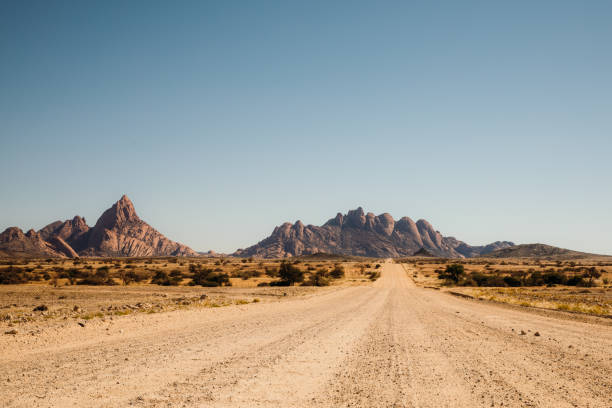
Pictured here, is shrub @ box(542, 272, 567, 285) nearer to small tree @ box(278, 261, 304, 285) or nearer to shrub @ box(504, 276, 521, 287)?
shrub @ box(504, 276, 521, 287)

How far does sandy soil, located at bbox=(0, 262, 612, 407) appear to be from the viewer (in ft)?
22.5

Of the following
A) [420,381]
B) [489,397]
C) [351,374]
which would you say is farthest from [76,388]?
[489,397]

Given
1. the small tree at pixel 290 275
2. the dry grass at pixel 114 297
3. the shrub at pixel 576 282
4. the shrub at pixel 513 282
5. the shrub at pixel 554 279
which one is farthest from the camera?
A: the small tree at pixel 290 275

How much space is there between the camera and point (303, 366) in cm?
924

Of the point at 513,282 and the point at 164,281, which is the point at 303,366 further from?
the point at 513,282

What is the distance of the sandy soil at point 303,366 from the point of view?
6.87m

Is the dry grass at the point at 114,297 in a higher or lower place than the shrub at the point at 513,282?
higher

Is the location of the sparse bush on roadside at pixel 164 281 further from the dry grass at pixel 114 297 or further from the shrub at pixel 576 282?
the shrub at pixel 576 282

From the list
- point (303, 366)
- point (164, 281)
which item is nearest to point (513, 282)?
point (164, 281)

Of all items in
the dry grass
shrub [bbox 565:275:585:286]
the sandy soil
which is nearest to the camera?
the sandy soil

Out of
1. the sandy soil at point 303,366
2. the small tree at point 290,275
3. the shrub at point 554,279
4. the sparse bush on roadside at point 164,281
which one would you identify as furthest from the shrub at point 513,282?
the sparse bush on roadside at point 164,281

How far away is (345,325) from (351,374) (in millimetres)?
8545

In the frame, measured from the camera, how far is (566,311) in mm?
22719

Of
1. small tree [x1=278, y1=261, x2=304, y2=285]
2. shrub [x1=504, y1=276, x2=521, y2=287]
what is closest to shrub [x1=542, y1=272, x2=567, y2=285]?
shrub [x1=504, y1=276, x2=521, y2=287]
